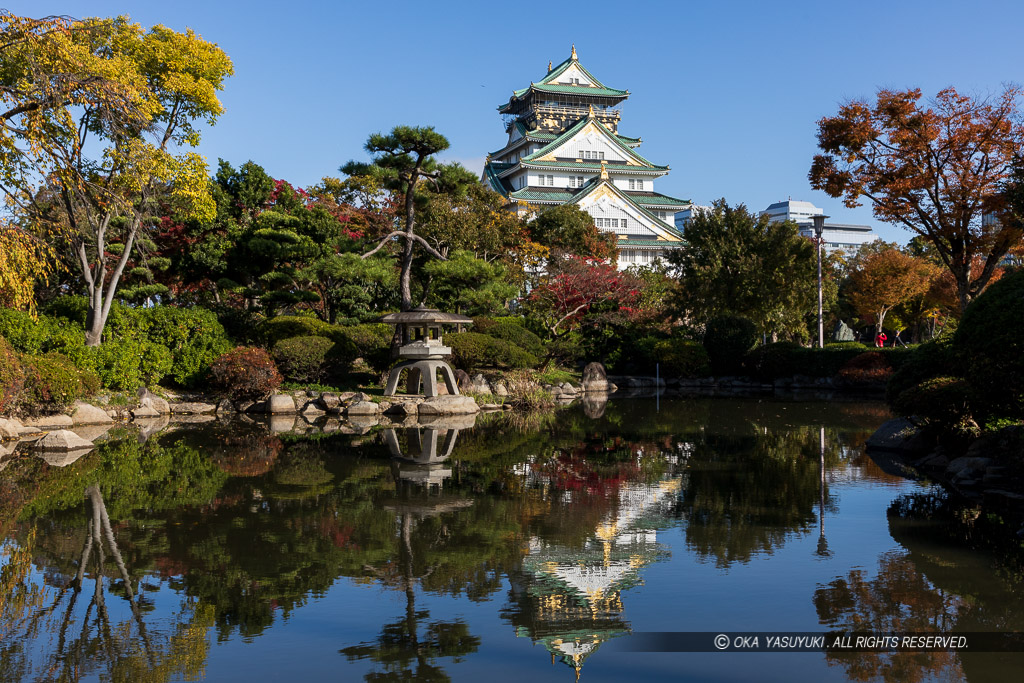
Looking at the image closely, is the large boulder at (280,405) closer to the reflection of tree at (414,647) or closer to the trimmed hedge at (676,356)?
the reflection of tree at (414,647)

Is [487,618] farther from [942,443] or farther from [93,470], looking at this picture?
[942,443]

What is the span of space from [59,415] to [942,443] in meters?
13.6

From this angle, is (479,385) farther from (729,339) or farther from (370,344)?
(729,339)

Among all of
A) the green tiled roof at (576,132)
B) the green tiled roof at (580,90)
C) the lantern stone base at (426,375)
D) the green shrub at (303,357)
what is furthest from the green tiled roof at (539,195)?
the lantern stone base at (426,375)

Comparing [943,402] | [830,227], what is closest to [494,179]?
[943,402]

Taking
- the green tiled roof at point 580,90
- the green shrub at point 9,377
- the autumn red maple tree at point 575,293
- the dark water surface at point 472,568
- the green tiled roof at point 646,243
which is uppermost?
the green tiled roof at point 580,90

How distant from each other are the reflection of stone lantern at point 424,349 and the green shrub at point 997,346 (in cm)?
1030

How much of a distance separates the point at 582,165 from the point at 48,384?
3535cm

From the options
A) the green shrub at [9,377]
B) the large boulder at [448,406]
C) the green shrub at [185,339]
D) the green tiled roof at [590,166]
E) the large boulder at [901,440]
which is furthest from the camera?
the green tiled roof at [590,166]

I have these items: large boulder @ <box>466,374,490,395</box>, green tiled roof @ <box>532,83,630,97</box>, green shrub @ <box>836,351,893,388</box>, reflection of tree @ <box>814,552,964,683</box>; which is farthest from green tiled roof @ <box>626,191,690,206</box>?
reflection of tree @ <box>814,552,964,683</box>

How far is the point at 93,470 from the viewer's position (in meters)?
9.55

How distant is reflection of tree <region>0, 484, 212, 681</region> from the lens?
400 centimetres

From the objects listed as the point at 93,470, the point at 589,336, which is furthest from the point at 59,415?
the point at 589,336

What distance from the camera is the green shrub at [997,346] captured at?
8.22 meters
